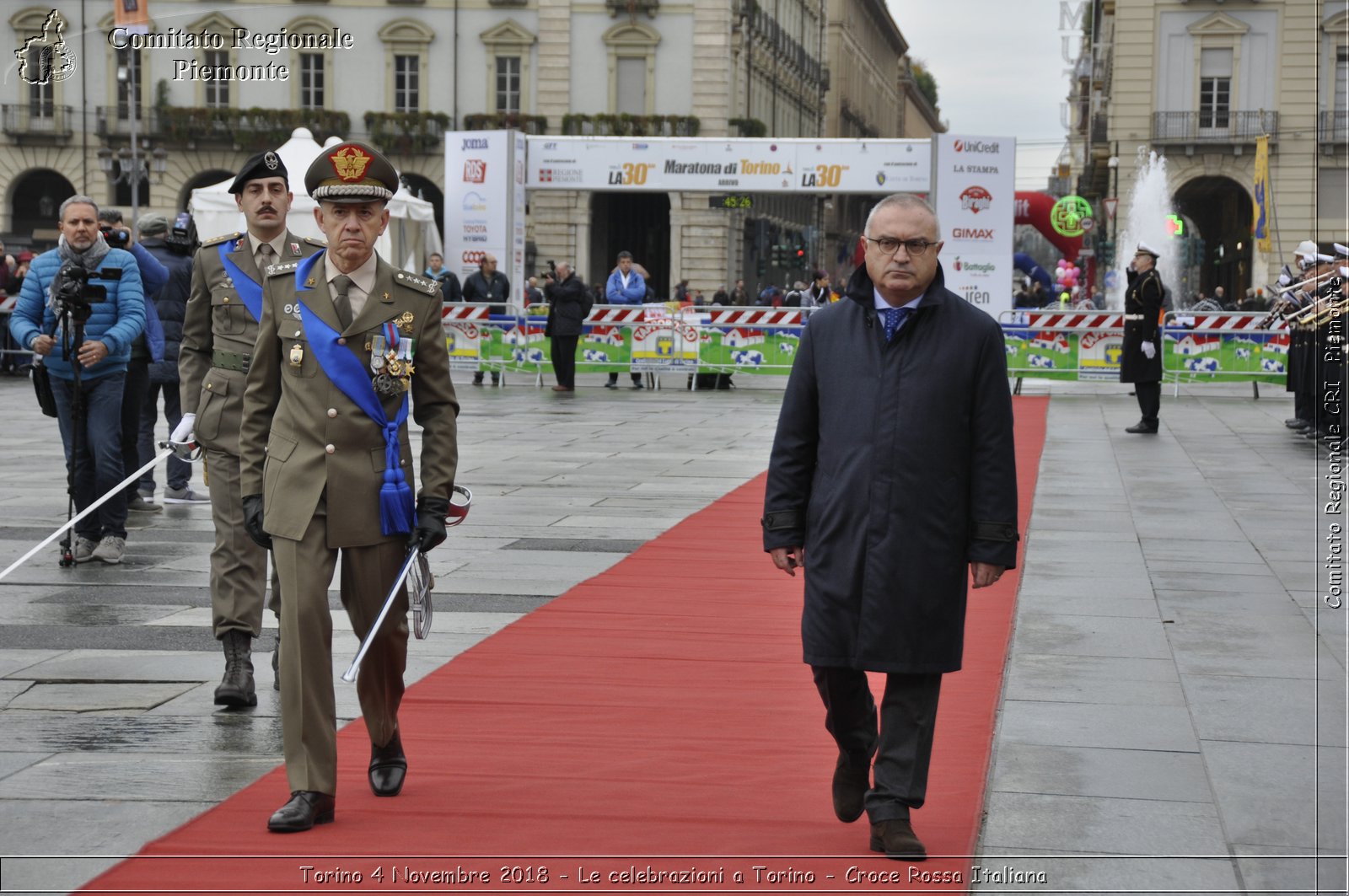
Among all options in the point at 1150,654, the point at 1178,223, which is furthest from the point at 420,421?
the point at 1178,223

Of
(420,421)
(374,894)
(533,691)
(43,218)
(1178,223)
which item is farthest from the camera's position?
(43,218)

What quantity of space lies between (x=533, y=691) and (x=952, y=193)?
22452 millimetres

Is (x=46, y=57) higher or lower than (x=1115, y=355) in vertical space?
higher

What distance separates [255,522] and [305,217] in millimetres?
20679

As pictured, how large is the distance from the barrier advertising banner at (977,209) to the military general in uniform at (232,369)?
21644 millimetres

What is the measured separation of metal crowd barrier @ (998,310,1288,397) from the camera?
2480 cm

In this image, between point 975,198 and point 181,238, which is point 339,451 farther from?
point 975,198

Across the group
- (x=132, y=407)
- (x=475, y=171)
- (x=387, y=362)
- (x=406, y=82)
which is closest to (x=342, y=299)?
(x=387, y=362)

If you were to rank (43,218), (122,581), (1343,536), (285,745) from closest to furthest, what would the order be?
(285,745)
(122,581)
(1343,536)
(43,218)

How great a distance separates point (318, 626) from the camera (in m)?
4.86

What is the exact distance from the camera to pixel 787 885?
14.3ft

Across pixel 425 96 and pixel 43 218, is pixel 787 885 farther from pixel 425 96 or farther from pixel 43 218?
pixel 43 218

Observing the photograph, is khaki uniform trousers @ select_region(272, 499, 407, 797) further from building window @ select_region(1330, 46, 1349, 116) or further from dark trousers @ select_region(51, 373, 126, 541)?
building window @ select_region(1330, 46, 1349, 116)

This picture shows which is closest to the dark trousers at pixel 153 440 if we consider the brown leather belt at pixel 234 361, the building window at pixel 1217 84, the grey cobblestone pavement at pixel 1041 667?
the grey cobblestone pavement at pixel 1041 667
